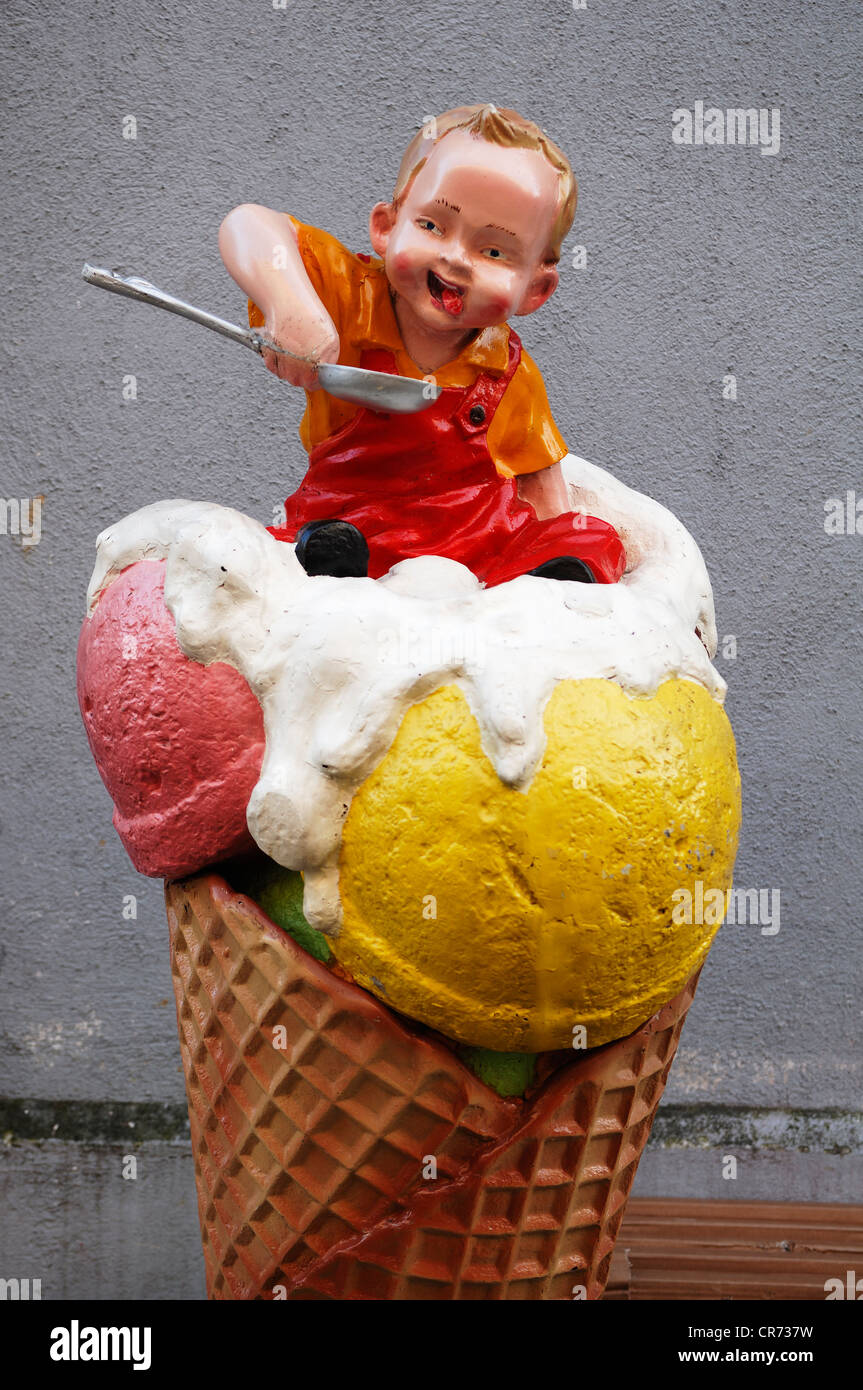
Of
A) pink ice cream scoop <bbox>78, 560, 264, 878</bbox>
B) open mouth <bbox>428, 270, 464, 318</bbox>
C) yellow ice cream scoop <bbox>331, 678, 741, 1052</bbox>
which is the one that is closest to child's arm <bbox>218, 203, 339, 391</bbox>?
open mouth <bbox>428, 270, 464, 318</bbox>

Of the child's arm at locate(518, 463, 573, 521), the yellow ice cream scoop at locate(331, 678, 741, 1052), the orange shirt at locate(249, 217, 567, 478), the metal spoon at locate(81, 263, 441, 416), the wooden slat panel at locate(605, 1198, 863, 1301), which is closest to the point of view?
the yellow ice cream scoop at locate(331, 678, 741, 1052)

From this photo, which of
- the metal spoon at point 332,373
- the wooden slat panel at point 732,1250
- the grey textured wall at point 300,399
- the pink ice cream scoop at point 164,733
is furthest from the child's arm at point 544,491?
the wooden slat panel at point 732,1250

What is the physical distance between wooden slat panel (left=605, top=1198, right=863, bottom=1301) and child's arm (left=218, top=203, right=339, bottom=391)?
1.25m

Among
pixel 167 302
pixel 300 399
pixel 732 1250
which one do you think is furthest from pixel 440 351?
pixel 732 1250

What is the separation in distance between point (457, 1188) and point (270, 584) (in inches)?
21.9

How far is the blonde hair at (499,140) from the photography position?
1.13 m

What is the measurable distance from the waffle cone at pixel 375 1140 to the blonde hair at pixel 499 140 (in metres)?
0.69

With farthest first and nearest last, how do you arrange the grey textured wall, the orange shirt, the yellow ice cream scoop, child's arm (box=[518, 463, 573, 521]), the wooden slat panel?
the grey textured wall, the wooden slat panel, child's arm (box=[518, 463, 573, 521]), the orange shirt, the yellow ice cream scoop

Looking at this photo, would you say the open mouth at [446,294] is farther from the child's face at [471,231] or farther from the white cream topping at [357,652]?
the white cream topping at [357,652]

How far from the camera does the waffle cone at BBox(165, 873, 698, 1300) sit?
1074 mm

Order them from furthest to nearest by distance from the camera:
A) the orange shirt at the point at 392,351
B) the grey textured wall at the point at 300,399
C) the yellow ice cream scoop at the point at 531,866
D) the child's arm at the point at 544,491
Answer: the grey textured wall at the point at 300,399 → the child's arm at the point at 544,491 → the orange shirt at the point at 392,351 → the yellow ice cream scoop at the point at 531,866

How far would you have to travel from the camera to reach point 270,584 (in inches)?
43.2

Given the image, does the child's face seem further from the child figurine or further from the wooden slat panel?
the wooden slat panel
